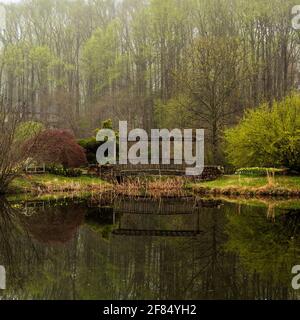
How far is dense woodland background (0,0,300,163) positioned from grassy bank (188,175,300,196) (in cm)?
422

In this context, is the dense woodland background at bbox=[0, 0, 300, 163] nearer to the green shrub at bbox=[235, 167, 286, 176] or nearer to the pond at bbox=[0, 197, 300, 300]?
the green shrub at bbox=[235, 167, 286, 176]

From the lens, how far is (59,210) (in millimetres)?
14547

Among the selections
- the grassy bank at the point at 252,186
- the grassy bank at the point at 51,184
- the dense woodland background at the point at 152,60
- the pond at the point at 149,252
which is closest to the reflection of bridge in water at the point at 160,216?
the pond at the point at 149,252

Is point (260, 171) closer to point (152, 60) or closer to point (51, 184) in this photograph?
point (51, 184)

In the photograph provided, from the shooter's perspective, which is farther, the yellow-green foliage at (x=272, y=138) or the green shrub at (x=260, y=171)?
the green shrub at (x=260, y=171)

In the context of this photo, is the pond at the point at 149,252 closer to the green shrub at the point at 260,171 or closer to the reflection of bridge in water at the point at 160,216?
the reflection of bridge in water at the point at 160,216

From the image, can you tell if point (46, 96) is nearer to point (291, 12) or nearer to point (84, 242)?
point (291, 12)

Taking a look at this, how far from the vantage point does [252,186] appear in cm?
1939

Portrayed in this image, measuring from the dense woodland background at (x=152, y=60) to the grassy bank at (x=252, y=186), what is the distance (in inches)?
166

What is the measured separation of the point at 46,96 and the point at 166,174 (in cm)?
1651

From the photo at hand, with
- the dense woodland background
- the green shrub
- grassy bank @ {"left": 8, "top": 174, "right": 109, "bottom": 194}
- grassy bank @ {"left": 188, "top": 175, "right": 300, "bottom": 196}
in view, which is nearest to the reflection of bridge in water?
grassy bank @ {"left": 188, "top": 175, "right": 300, "bottom": 196}

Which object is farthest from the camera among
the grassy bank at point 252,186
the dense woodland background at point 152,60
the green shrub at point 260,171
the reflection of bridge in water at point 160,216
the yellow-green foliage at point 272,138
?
the dense woodland background at point 152,60

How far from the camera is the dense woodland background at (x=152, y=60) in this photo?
25.4 metres

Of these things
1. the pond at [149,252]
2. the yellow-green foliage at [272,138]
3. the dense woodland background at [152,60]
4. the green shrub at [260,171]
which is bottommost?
the pond at [149,252]
